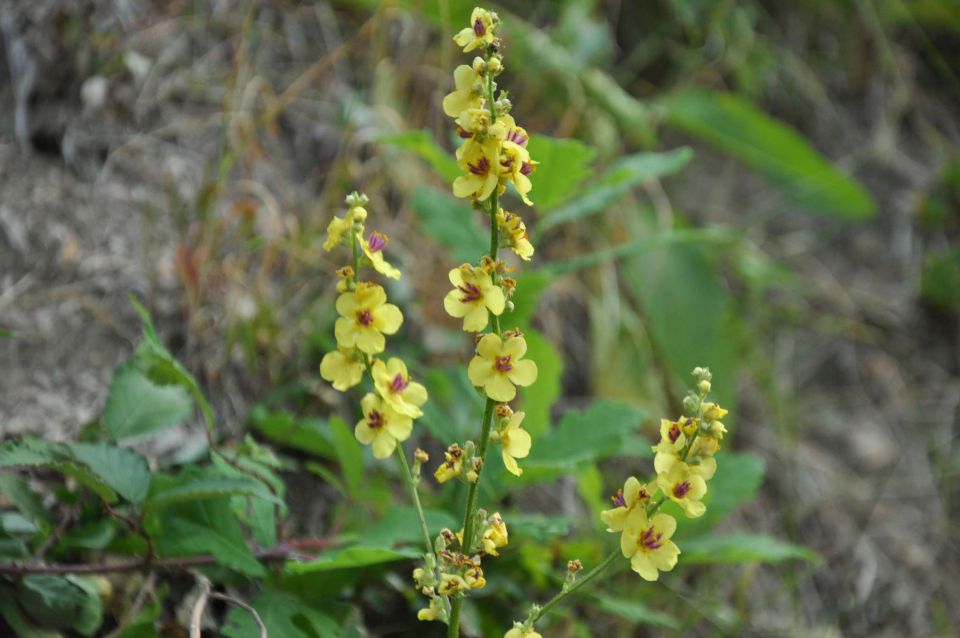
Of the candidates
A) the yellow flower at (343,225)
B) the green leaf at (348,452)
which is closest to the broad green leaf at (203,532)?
the green leaf at (348,452)

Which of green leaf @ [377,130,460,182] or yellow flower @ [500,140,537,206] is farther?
green leaf @ [377,130,460,182]

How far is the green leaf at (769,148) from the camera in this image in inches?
92.8

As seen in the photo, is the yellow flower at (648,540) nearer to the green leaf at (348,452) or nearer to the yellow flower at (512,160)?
the yellow flower at (512,160)

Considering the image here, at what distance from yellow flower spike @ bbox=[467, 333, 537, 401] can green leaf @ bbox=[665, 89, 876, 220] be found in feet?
5.27

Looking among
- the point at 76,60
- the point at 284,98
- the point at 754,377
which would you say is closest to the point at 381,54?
the point at 284,98

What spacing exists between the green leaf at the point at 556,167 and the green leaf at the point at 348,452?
44 centimetres

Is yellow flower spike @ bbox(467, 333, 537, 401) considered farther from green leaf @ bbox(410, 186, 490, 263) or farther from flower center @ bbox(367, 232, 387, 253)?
green leaf @ bbox(410, 186, 490, 263)

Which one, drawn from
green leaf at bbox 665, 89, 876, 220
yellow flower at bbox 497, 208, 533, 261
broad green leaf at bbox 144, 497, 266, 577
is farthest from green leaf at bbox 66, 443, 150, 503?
green leaf at bbox 665, 89, 876, 220

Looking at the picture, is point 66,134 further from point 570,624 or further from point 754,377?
point 754,377

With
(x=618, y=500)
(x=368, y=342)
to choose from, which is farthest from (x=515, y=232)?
(x=618, y=500)

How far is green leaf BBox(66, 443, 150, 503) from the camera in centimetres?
105

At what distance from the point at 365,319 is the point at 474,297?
0.10m

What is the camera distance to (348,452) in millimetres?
1253

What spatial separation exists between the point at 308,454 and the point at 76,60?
30.5 inches
